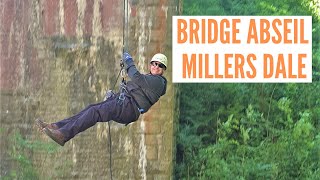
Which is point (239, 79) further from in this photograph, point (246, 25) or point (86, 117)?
point (86, 117)

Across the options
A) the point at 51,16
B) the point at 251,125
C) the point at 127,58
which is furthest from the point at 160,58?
the point at 251,125

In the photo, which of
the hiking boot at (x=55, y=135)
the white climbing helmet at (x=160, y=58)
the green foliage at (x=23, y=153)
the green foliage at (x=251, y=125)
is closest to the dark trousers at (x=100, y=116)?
the hiking boot at (x=55, y=135)

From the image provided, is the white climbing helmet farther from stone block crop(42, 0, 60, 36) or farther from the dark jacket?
stone block crop(42, 0, 60, 36)

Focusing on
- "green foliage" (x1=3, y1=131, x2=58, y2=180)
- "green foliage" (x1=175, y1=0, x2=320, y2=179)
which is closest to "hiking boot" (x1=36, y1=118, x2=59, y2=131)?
"green foliage" (x1=3, y1=131, x2=58, y2=180)

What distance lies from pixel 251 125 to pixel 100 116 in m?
1.38

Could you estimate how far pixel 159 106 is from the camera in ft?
17.5

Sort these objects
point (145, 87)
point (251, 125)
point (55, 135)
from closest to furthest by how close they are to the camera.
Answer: point (145, 87) < point (55, 135) < point (251, 125)

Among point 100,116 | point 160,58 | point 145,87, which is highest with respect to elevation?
point 160,58

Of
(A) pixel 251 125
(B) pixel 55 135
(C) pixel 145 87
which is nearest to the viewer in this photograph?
(C) pixel 145 87

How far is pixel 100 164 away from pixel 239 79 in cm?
136

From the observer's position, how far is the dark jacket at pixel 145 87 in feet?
17.2

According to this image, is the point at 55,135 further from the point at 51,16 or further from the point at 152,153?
the point at 51,16

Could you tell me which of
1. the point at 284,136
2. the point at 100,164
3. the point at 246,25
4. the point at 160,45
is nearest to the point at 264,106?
the point at 284,136

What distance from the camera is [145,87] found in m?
5.24
